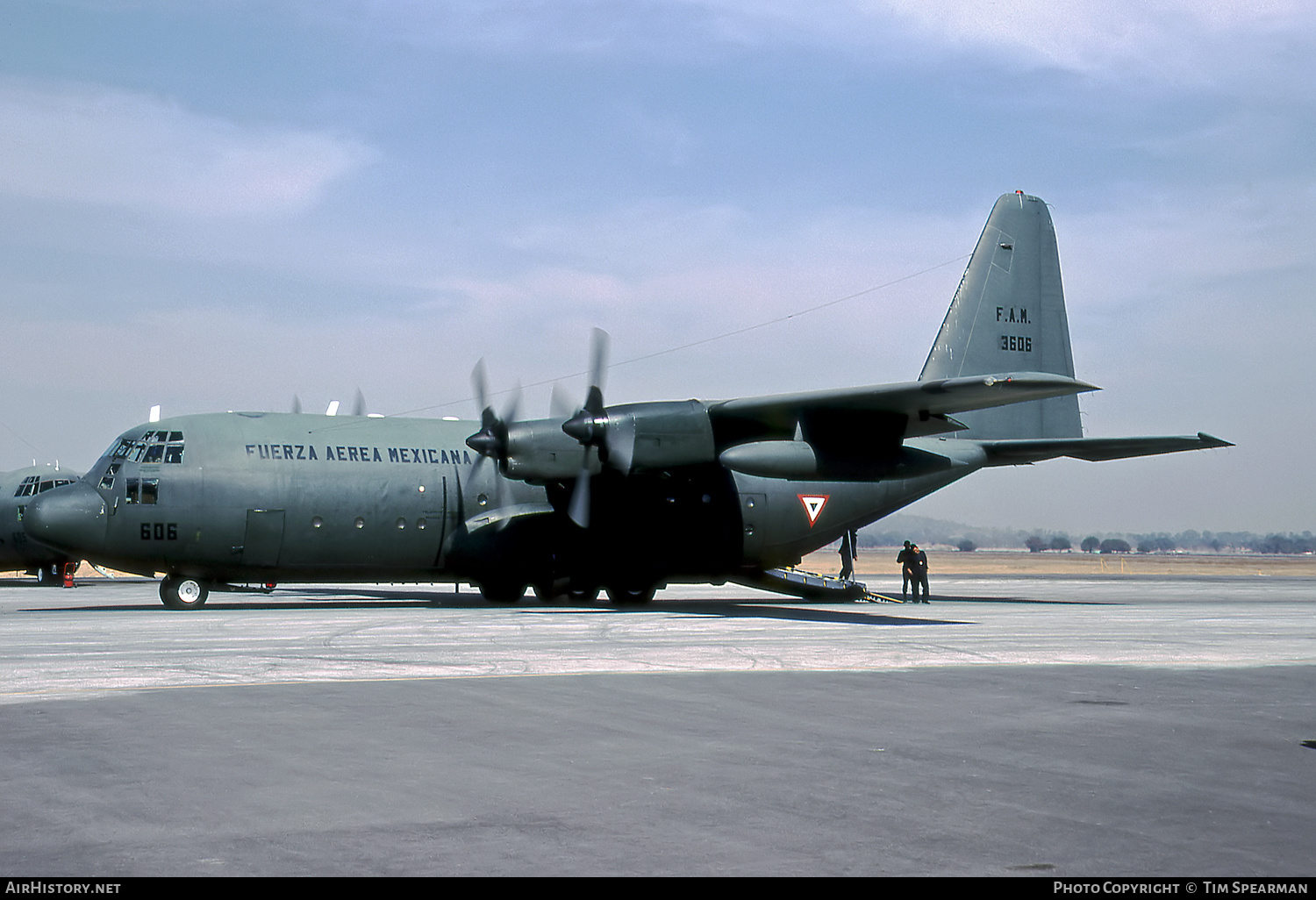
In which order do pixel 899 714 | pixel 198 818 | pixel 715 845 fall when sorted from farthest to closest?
pixel 899 714
pixel 198 818
pixel 715 845

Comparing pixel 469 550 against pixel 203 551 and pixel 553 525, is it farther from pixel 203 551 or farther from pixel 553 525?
pixel 203 551

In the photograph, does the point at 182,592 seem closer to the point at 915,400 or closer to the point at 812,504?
the point at 812,504

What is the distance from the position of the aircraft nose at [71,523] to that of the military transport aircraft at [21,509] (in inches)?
468

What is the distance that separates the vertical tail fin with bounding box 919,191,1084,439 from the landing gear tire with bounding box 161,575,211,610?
65.1ft

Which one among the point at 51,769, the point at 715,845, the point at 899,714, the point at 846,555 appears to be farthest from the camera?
the point at 846,555

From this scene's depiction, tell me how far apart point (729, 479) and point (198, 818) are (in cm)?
2440

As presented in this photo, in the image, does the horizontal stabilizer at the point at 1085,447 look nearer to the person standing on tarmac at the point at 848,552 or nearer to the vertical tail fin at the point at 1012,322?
the vertical tail fin at the point at 1012,322

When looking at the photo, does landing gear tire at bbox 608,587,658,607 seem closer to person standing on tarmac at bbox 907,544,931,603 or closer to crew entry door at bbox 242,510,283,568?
person standing on tarmac at bbox 907,544,931,603

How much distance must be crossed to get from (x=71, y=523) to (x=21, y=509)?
13.6 m

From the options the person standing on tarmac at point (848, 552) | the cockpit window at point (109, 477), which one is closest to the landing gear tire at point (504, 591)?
the cockpit window at point (109, 477)

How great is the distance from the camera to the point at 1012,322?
3356 cm

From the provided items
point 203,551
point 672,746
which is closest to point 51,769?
point 672,746

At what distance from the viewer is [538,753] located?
934 cm

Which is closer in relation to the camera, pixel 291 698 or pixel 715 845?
pixel 715 845
